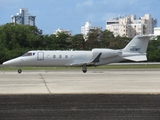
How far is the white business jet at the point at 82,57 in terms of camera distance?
34938mm

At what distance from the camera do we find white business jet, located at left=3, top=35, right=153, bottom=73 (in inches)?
1375

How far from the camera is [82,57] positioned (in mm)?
35688

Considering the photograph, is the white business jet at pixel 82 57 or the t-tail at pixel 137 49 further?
the t-tail at pixel 137 49

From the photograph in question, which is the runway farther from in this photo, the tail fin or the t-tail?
the tail fin
